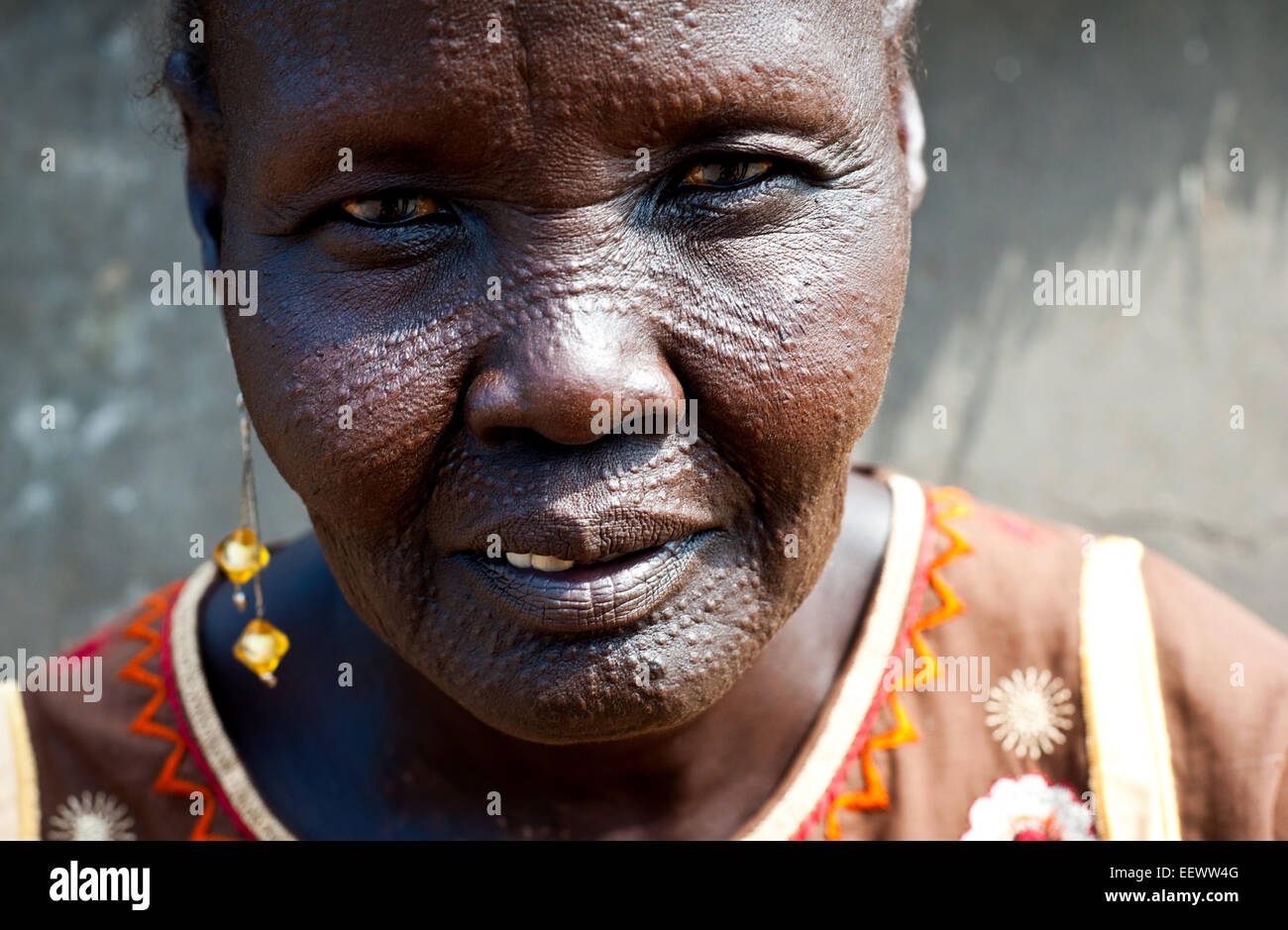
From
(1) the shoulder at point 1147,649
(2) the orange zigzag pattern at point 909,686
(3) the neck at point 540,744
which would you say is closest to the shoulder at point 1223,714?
(1) the shoulder at point 1147,649

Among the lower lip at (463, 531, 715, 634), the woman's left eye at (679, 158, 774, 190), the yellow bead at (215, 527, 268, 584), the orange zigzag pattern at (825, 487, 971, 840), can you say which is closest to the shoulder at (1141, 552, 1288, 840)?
the orange zigzag pattern at (825, 487, 971, 840)

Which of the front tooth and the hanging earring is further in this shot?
the hanging earring

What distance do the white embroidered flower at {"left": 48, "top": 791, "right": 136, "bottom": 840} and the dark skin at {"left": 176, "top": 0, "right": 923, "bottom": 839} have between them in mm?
775

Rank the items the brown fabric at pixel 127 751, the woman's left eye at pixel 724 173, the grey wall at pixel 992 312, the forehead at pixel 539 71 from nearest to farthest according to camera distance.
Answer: the forehead at pixel 539 71
the woman's left eye at pixel 724 173
the brown fabric at pixel 127 751
the grey wall at pixel 992 312

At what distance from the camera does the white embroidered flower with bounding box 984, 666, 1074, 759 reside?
193 centimetres

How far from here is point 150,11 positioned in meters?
1.93

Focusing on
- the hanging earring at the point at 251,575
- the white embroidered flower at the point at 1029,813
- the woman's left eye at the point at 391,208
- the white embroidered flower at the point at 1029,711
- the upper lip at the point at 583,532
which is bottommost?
A: the white embroidered flower at the point at 1029,813

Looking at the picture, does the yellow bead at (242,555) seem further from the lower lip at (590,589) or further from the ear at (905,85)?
the ear at (905,85)

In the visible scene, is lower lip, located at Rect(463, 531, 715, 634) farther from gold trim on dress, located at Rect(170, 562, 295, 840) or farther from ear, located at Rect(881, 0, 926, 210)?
gold trim on dress, located at Rect(170, 562, 295, 840)

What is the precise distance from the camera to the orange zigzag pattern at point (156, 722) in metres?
2.01

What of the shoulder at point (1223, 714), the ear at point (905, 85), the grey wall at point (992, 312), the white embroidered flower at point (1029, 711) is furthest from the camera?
the grey wall at point (992, 312)
